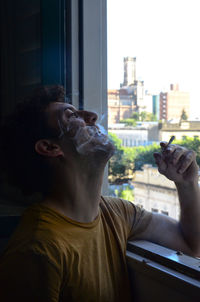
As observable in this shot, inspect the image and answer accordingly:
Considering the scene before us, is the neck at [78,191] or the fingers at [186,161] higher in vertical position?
the fingers at [186,161]

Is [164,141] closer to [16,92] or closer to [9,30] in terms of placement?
[16,92]

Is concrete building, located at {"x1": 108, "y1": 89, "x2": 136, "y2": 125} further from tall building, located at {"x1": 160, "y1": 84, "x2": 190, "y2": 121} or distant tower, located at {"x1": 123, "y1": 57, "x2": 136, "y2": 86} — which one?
tall building, located at {"x1": 160, "y1": 84, "x2": 190, "y2": 121}

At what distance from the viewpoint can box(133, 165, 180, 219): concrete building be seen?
1.48 metres

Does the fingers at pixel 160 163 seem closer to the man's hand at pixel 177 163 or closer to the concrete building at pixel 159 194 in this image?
the man's hand at pixel 177 163

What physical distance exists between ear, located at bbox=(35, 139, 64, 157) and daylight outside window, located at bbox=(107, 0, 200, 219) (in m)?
0.41

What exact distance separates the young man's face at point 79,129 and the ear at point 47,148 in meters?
0.05

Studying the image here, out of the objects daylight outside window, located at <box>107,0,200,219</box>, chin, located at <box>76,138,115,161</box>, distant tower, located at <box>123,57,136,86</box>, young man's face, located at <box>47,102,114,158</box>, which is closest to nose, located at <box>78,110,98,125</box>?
young man's face, located at <box>47,102,114,158</box>

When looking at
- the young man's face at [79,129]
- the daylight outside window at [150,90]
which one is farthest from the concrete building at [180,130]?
the young man's face at [79,129]

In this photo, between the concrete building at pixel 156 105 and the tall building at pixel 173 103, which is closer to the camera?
the tall building at pixel 173 103

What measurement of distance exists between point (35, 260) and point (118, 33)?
1.14m

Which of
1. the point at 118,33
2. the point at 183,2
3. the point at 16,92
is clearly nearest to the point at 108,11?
the point at 118,33

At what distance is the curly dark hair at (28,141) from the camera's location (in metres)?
1.30

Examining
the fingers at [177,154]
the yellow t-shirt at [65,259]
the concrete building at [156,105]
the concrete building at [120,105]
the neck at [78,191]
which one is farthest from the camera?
the concrete building at [120,105]

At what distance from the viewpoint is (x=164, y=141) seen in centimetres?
137
